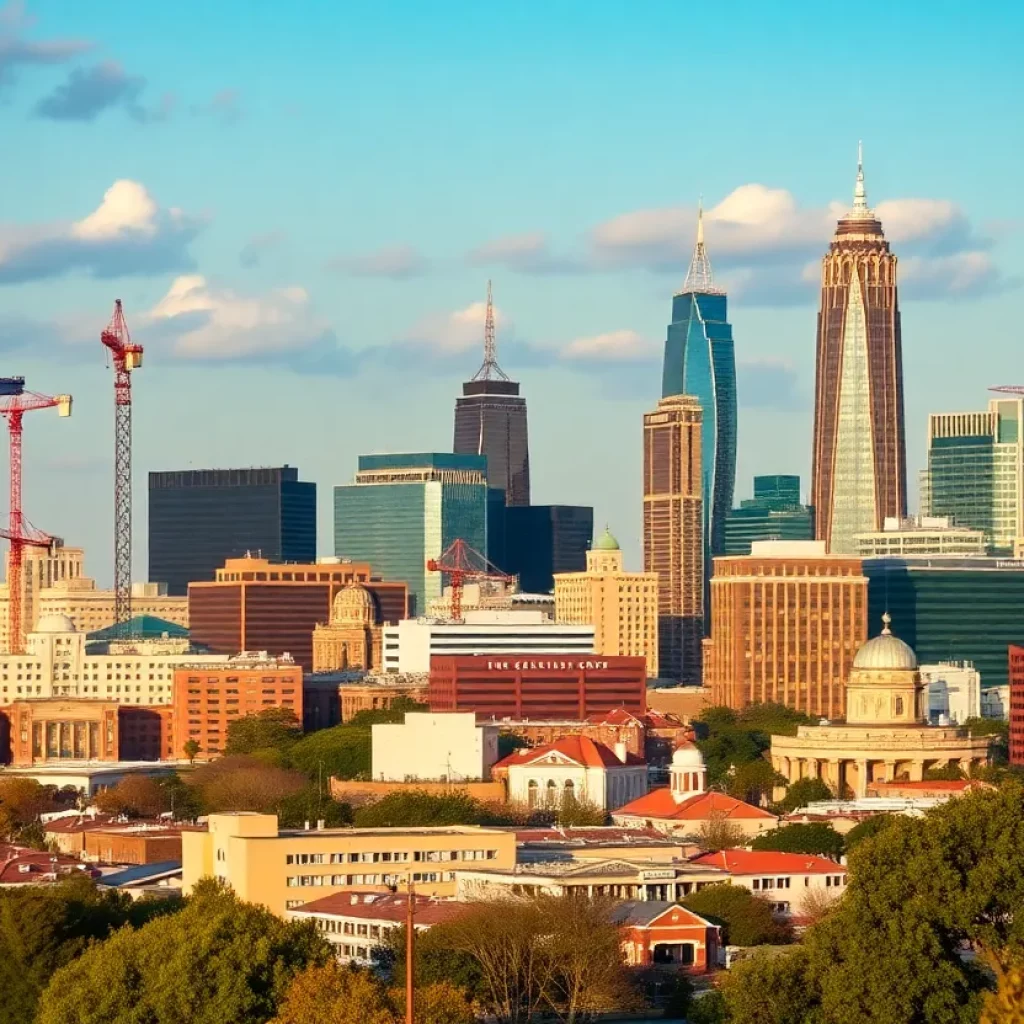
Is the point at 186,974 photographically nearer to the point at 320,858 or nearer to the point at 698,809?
the point at 320,858

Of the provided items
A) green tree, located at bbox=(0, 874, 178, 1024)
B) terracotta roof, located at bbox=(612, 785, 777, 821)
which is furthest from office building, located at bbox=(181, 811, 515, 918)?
terracotta roof, located at bbox=(612, 785, 777, 821)

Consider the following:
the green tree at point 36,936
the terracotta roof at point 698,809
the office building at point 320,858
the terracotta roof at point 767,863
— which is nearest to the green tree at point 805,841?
the terracotta roof at point 767,863

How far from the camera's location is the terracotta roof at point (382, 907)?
5103 inches

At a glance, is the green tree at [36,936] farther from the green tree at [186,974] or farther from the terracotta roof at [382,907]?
the terracotta roof at [382,907]

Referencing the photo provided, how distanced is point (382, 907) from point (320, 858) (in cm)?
1079

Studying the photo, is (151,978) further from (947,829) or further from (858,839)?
(858,839)

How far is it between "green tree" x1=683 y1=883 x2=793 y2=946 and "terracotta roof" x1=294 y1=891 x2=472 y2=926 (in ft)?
34.2

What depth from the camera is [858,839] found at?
6471 inches

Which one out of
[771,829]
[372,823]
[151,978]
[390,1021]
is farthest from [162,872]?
[390,1021]

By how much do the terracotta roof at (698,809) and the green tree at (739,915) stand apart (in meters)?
47.4

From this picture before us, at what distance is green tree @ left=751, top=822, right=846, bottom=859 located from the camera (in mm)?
169250

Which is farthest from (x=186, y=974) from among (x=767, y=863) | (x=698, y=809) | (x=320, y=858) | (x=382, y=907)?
(x=698, y=809)

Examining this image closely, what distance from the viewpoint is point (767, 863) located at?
510ft

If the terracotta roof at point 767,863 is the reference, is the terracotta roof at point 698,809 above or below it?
above
